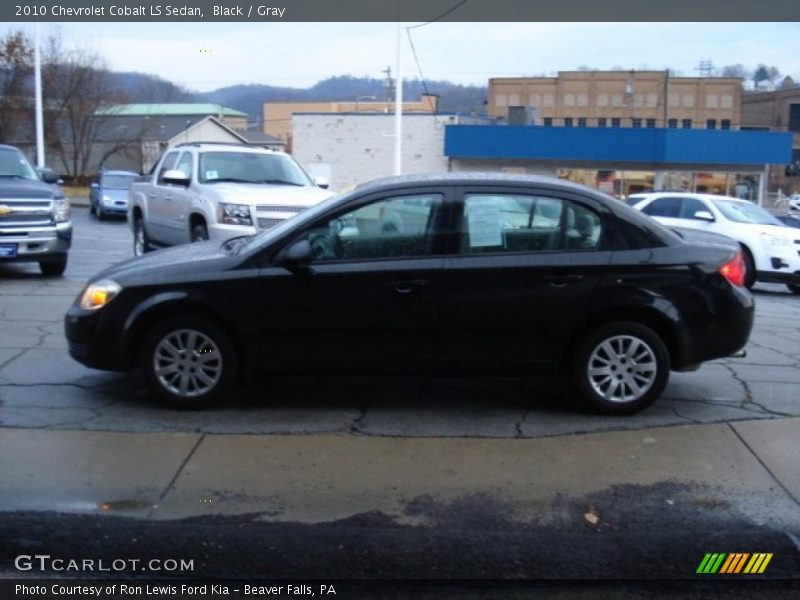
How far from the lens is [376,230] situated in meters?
6.21

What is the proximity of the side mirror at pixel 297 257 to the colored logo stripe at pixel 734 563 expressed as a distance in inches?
123

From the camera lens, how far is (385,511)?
4805 mm

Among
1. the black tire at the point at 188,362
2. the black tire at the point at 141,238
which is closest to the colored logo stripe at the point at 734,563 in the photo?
the black tire at the point at 188,362

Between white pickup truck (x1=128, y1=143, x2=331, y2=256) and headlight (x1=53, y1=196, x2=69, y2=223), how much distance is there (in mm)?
1173

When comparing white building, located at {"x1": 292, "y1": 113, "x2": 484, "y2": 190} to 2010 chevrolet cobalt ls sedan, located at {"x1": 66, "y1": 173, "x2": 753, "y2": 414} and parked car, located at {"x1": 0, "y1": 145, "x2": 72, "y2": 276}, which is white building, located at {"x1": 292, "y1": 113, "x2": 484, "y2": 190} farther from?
2010 chevrolet cobalt ls sedan, located at {"x1": 66, "y1": 173, "x2": 753, "y2": 414}

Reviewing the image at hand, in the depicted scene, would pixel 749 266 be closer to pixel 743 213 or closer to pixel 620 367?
pixel 743 213

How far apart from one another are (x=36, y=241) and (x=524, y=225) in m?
8.53

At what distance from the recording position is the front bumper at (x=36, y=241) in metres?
12.2

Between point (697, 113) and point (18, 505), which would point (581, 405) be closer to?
point (18, 505)

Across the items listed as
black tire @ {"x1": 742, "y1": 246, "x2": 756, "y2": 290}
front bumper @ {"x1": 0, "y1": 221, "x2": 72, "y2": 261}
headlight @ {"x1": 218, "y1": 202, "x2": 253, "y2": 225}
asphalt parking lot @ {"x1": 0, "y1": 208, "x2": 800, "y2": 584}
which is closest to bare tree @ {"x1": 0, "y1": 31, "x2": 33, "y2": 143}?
front bumper @ {"x1": 0, "y1": 221, "x2": 72, "y2": 261}

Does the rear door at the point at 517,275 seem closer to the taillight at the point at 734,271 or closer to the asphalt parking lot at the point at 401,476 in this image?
the asphalt parking lot at the point at 401,476

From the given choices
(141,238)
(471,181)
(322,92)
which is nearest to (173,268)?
(471,181)

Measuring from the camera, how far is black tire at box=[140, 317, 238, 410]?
614 centimetres

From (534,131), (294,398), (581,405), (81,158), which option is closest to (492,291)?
(581,405)
